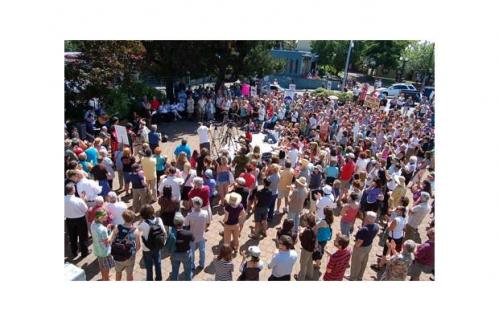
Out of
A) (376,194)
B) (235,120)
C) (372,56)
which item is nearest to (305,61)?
(372,56)

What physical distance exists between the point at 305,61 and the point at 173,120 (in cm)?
2169

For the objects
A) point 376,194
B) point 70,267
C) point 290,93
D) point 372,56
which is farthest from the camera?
point 372,56

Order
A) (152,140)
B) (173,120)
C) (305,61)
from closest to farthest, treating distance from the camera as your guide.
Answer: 1. (152,140)
2. (173,120)
3. (305,61)

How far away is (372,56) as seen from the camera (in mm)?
41938

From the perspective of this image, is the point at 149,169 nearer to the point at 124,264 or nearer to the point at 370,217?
the point at 124,264

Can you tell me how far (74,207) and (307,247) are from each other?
3.84m

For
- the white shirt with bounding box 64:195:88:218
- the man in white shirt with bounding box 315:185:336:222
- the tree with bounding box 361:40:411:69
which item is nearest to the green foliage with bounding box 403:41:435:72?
the tree with bounding box 361:40:411:69

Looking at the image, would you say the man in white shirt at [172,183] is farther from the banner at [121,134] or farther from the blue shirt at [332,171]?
the blue shirt at [332,171]

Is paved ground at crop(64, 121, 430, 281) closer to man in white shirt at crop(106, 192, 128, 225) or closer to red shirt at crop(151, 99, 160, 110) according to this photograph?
man in white shirt at crop(106, 192, 128, 225)

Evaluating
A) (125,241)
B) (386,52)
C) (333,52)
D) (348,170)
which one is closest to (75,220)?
(125,241)

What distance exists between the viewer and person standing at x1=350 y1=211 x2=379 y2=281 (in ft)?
19.6

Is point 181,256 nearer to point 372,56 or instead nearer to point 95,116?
point 95,116

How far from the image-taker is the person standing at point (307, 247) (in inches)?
227

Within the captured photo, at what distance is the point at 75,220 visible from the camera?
20.7ft
